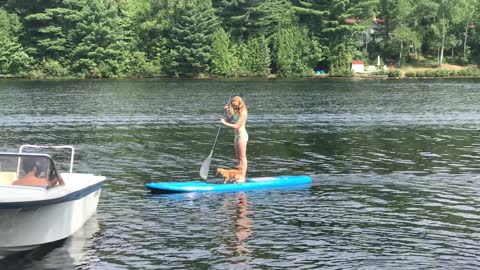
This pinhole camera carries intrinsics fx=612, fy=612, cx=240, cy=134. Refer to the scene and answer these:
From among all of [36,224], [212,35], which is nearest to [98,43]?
[212,35]

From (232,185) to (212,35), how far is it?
82.3 meters

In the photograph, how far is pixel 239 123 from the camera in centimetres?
1833

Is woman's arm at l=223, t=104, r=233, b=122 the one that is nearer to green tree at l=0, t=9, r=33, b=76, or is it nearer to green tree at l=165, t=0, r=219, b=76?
green tree at l=165, t=0, r=219, b=76

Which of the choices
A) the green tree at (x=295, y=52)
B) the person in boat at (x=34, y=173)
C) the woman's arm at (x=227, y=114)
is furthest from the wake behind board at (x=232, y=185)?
the green tree at (x=295, y=52)

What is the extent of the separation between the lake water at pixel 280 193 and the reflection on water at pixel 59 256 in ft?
0.13

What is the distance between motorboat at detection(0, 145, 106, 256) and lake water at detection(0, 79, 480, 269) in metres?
0.52

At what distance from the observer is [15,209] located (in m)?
11.4

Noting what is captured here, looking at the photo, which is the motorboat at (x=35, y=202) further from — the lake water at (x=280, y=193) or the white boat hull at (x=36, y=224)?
the lake water at (x=280, y=193)

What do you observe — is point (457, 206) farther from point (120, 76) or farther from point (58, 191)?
point (120, 76)

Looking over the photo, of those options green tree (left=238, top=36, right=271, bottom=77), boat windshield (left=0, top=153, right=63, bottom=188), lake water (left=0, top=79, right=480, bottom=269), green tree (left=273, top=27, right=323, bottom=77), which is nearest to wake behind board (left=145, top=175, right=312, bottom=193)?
lake water (left=0, top=79, right=480, bottom=269)

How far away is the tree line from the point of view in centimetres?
9588

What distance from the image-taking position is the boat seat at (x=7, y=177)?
12.6 meters

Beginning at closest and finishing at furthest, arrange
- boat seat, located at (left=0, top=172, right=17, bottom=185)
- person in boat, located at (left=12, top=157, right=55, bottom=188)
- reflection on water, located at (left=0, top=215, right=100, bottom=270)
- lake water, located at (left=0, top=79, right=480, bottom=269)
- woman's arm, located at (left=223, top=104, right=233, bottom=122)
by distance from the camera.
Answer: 1. reflection on water, located at (left=0, top=215, right=100, bottom=270)
2. person in boat, located at (left=12, top=157, right=55, bottom=188)
3. boat seat, located at (left=0, top=172, right=17, bottom=185)
4. lake water, located at (left=0, top=79, right=480, bottom=269)
5. woman's arm, located at (left=223, top=104, right=233, bottom=122)

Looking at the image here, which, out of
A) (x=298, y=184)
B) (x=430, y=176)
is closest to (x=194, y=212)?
(x=298, y=184)
